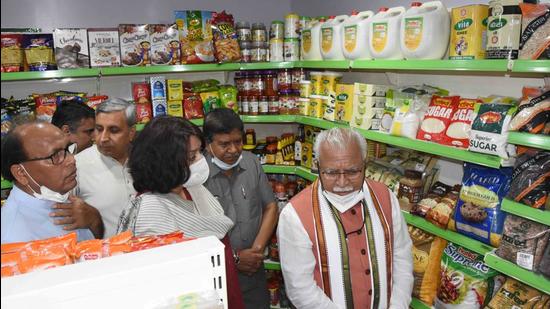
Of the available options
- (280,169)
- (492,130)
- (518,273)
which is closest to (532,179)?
(492,130)

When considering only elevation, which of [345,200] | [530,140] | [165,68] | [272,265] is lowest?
[272,265]

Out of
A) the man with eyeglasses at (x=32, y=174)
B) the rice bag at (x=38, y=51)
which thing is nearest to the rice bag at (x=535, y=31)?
the man with eyeglasses at (x=32, y=174)

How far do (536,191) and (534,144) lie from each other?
0.23 metres

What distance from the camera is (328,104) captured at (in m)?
3.33

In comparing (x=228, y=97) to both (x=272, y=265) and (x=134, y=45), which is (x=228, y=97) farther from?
(x=272, y=265)

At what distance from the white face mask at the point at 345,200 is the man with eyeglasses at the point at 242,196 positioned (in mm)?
860

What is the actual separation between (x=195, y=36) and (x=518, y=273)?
2713 millimetres

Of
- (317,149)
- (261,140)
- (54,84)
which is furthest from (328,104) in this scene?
(54,84)

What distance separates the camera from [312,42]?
3.39 m

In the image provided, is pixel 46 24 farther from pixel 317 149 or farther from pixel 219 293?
pixel 219 293

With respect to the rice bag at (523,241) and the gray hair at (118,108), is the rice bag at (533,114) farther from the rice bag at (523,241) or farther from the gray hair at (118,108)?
the gray hair at (118,108)

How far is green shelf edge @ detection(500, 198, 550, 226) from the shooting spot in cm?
187

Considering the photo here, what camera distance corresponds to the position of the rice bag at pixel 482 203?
2209 mm

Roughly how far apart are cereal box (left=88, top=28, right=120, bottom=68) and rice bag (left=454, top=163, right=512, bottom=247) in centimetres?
251
